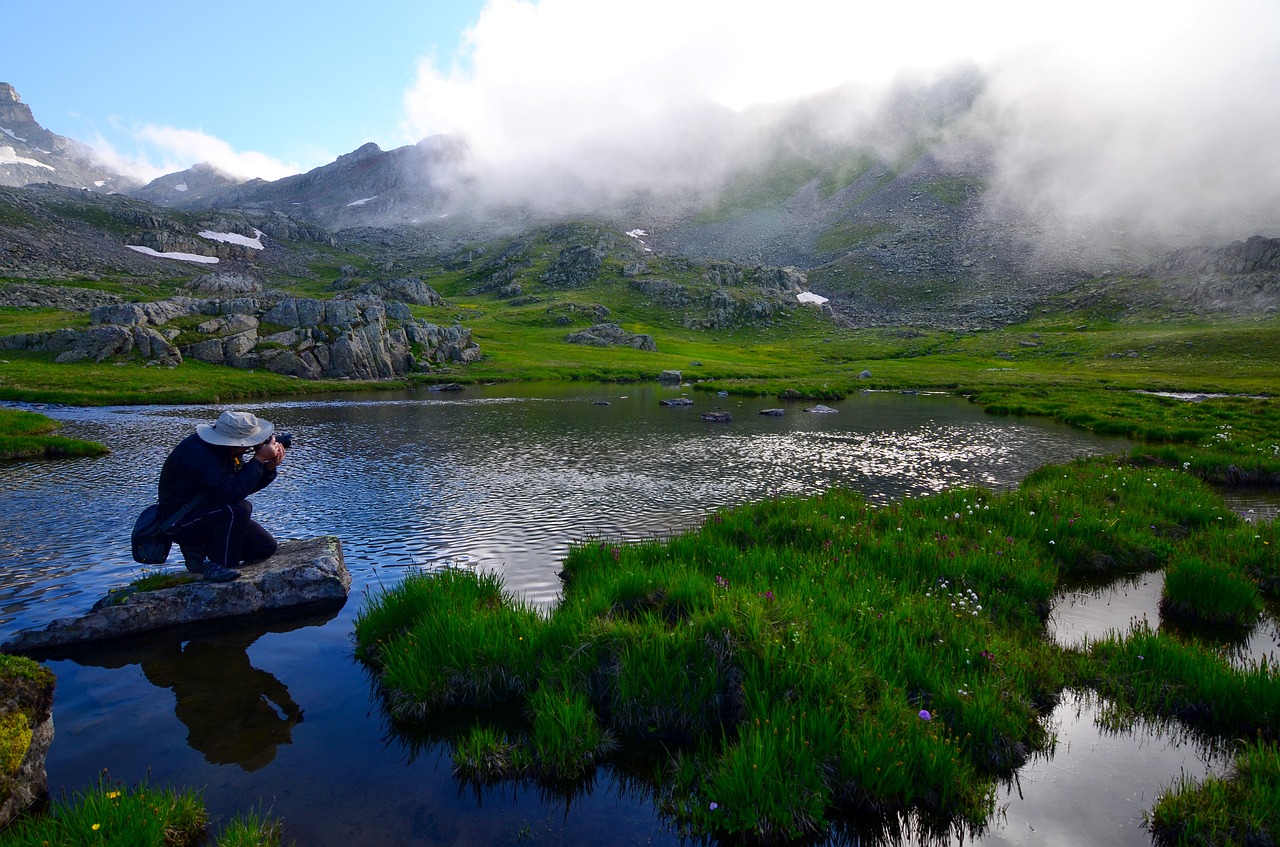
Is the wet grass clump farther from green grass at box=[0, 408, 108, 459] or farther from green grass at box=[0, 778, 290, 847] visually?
green grass at box=[0, 408, 108, 459]

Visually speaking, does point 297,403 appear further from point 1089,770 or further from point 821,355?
point 821,355

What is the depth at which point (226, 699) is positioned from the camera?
962 cm

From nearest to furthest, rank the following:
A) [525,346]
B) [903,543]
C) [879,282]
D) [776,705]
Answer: [776,705] < [903,543] < [525,346] < [879,282]

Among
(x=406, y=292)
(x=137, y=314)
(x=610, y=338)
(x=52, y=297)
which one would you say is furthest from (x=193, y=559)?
(x=406, y=292)

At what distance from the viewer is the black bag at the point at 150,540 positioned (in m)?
11.8

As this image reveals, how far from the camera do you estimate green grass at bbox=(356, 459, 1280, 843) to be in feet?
23.6

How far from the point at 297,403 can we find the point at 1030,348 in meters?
130

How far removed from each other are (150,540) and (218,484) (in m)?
1.71

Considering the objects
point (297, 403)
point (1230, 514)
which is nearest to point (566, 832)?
point (1230, 514)

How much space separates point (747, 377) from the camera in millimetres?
89625

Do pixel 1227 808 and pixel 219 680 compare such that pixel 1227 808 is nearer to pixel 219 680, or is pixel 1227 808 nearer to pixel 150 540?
pixel 219 680

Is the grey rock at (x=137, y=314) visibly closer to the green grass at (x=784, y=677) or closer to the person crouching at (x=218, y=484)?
the person crouching at (x=218, y=484)

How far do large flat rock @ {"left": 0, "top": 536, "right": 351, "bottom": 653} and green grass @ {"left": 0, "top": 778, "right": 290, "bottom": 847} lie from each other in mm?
5791

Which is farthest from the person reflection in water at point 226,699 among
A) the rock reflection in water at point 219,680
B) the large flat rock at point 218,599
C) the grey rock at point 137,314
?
the grey rock at point 137,314
